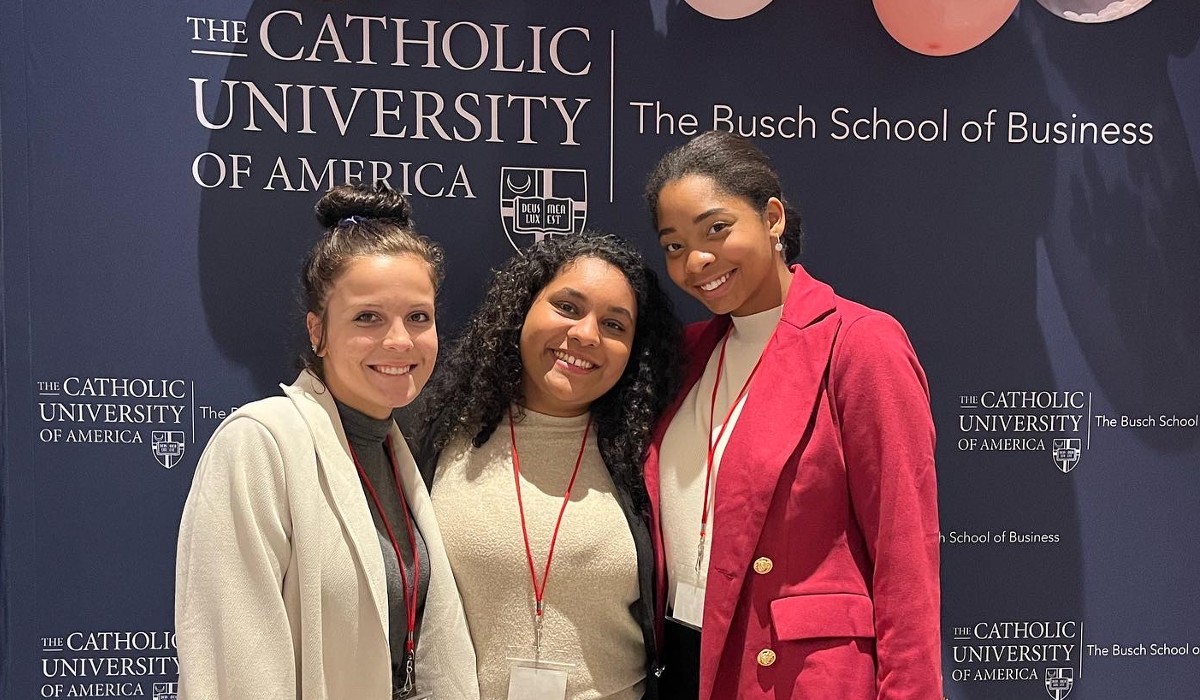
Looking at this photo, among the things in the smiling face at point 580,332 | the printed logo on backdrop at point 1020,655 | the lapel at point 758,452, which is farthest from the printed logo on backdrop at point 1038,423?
the smiling face at point 580,332

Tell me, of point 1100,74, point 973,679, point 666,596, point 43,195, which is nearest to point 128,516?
point 43,195

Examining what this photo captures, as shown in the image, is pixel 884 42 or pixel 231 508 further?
pixel 884 42

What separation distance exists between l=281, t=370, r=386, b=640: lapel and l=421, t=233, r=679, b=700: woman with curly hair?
256 millimetres

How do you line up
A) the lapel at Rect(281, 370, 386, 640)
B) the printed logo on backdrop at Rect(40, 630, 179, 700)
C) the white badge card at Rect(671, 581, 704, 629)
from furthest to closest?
the printed logo on backdrop at Rect(40, 630, 179, 700) → the white badge card at Rect(671, 581, 704, 629) → the lapel at Rect(281, 370, 386, 640)

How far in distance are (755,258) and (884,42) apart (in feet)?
3.16

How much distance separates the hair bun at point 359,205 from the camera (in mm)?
1801

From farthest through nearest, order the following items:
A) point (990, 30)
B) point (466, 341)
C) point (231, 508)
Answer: point (990, 30), point (466, 341), point (231, 508)

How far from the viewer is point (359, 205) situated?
5.93 ft

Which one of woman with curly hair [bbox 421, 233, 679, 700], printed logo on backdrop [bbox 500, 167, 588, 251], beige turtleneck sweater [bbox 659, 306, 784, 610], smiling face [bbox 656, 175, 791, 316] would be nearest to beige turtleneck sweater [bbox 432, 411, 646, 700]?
woman with curly hair [bbox 421, 233, 679, 700]

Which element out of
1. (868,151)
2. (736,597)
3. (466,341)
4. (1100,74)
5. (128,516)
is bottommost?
(736,597)

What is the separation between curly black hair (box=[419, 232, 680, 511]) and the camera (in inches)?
80.4

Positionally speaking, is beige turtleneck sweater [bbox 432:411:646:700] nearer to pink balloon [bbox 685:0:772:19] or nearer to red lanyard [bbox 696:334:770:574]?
red lanyard [bbox 696:334:770:574]

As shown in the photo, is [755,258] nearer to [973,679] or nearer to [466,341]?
[466,341]

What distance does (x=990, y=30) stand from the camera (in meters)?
2.29
